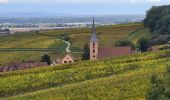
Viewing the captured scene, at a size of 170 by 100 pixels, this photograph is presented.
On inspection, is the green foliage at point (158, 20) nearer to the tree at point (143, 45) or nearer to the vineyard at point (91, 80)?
the tree at point (143, 45)

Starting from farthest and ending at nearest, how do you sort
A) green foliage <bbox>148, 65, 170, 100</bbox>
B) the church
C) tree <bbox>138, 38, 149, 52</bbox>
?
1. tree <bbox>138, 38, 149, 52</bbox>
2. the church
3. green foliage <bbox>148, 65, 170, 100</bbox>

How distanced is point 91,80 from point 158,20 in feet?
221

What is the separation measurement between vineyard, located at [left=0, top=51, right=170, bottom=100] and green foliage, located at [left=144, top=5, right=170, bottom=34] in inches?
1793

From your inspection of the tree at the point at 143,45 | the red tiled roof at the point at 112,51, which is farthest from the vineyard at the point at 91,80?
the tree at the point at 143,45

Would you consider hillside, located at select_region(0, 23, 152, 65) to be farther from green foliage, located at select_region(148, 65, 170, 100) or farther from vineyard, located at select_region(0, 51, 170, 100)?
green foliage, located at select_region(148, 65, 170, 100)

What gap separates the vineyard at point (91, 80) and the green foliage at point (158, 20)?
4554cm

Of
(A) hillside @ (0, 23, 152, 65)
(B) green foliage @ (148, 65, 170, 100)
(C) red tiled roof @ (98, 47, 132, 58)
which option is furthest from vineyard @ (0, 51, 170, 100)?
(A) hillside @ (0, 23, 152, 65)

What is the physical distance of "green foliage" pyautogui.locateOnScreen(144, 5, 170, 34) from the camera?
102 meters

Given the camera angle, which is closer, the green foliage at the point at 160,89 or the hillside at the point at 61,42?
the green foliage at the point at 160,89

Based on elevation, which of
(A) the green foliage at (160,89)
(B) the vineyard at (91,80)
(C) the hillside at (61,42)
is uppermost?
(A) the green foliage at (160,89)

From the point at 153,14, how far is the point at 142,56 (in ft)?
194

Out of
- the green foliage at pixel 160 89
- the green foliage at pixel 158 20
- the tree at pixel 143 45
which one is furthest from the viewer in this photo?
the green foliage at pixel 158 20

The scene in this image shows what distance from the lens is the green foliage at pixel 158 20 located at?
335 ft

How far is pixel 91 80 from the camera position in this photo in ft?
145
